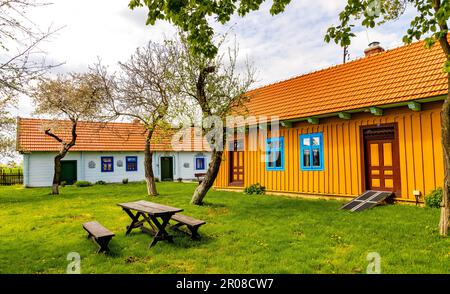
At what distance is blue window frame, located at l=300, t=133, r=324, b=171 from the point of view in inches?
495

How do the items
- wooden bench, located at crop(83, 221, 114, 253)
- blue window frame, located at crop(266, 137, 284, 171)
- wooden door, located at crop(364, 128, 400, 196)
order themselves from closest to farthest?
wooden bench, located at crop(83, 221, 114, 253) < wooden door, located at crop(364, 128, 400, 196) < blue window frame, located at crop(266, 137, 284, 171)

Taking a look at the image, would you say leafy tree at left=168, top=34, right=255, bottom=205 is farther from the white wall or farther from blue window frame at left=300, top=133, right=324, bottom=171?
the white wall

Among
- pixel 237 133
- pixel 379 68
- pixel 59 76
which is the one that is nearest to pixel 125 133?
pixel 59 76

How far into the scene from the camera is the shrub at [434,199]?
29.6 feet

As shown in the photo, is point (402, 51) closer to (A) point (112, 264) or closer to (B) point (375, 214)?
(B) point (375, 214)

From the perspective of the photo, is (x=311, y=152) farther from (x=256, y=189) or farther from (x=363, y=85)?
(x=256, y=189)

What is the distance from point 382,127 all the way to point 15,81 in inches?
421

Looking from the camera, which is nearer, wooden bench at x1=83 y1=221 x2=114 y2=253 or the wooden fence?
wooden bench at x1=83 y1=221 x2=114 y2=253

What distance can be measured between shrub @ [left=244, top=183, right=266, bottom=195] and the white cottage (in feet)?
29.8

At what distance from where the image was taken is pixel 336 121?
39.8 feet

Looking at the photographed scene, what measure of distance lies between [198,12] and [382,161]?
27.5 feet

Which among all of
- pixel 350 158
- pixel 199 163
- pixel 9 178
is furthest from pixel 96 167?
pixel 350 158

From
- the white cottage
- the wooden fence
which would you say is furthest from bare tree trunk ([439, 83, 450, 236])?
the wooden fence

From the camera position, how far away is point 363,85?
11859 millimetres
